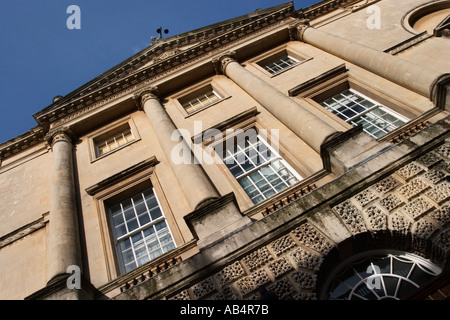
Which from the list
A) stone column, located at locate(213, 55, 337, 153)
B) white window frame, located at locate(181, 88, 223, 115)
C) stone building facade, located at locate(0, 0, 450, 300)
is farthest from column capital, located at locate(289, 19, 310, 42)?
white window frame, located at locate(181, 88, 223, 115)

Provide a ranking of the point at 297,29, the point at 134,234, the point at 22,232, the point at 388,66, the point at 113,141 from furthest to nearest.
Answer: the point at 297,29
the point at 113,141
the point at 388,66
the point at 22,232
the point at 134,234

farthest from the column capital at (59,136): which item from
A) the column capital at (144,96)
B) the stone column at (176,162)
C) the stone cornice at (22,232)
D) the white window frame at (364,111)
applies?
the white window frame at (364,111)

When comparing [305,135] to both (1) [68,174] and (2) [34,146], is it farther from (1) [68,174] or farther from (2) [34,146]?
(2) [34,146]

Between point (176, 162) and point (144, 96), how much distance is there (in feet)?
18.7

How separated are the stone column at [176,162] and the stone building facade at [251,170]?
64mm

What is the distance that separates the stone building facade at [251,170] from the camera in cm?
659

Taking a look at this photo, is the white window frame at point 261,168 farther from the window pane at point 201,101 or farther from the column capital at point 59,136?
the column capital at point 59,136

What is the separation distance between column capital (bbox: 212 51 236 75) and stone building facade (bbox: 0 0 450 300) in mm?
110

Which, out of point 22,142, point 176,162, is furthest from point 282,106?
point 22,142

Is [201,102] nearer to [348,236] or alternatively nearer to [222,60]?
[222,60]

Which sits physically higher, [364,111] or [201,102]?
[201,102]

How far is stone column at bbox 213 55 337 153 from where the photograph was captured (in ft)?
32.5

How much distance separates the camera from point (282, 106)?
11.6 m

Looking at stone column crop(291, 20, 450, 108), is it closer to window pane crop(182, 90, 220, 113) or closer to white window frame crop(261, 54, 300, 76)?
white window frame crop(261, 54, 300, 76)
